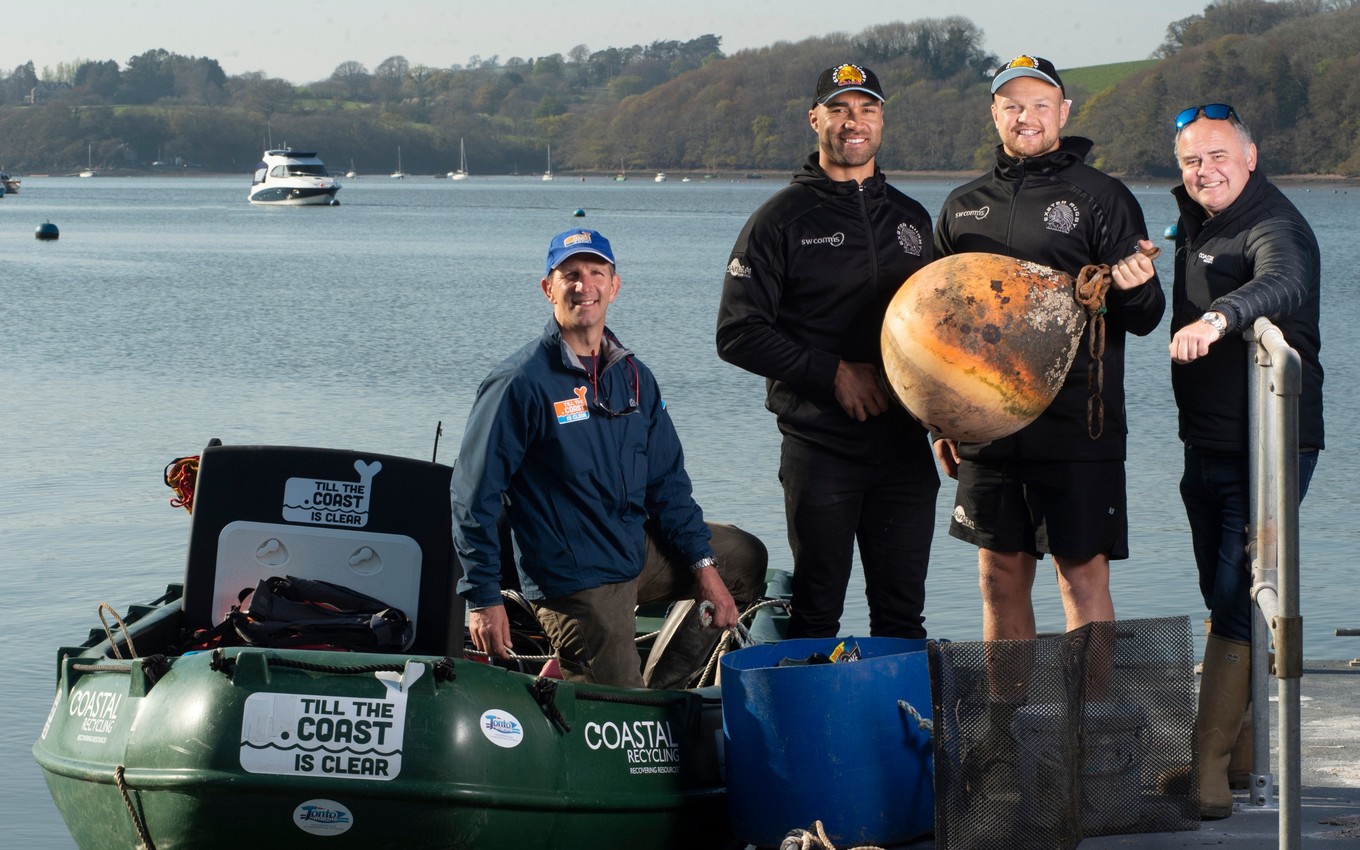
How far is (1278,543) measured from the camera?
3893mm

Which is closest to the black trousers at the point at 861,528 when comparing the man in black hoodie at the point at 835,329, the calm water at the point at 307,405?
the man in black hoodie at the point at 835,329

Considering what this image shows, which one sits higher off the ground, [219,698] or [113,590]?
[219,698]

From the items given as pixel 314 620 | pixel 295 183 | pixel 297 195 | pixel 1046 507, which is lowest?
pixel 314 620

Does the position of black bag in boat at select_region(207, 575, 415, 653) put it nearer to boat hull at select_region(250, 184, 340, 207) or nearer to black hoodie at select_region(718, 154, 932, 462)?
black hoodie at select_region(718, 154, 932, 462)

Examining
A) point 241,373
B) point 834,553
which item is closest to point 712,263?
point 241,373

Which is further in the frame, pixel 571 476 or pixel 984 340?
pixel 571 476

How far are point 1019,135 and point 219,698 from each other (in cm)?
286

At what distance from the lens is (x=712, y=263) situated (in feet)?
178

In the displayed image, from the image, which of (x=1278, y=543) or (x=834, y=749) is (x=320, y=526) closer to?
(x=834, y=749)

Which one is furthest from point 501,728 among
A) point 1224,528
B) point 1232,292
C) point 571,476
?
point 1232,292

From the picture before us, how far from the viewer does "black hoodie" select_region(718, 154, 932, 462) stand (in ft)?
17.8

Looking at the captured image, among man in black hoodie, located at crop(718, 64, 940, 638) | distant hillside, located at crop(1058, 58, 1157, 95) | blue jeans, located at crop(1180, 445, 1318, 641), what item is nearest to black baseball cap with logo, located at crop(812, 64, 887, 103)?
man in black hoodie, located at crop(718, 64, 940, 638)

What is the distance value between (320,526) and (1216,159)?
9.74 feet

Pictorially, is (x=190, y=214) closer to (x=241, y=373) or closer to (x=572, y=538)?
(x=241, y=373)
